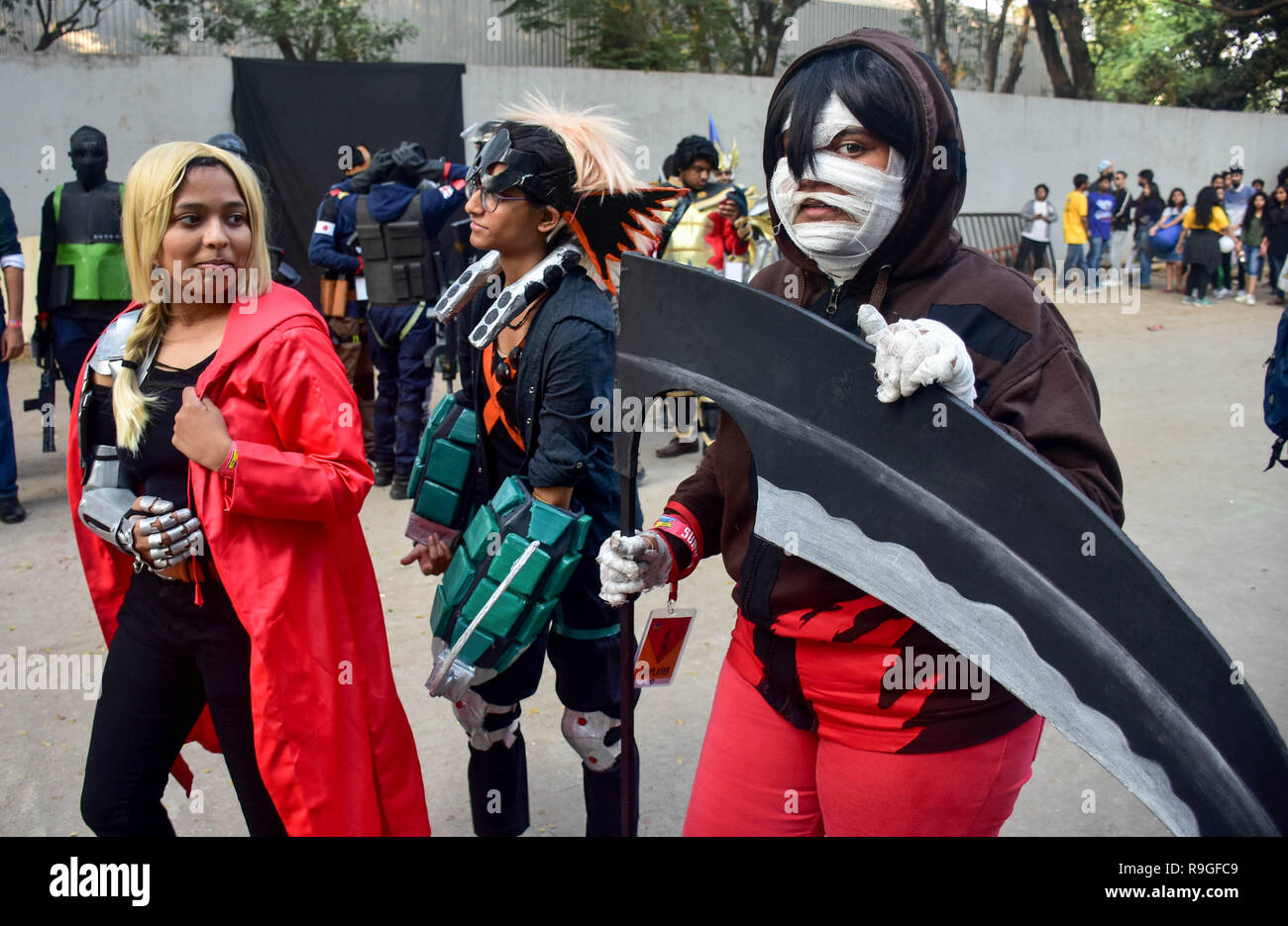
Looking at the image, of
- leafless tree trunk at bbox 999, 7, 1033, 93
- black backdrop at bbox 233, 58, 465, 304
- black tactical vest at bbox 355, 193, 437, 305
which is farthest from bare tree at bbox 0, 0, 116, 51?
leafless tree trunk at bbox 999, 7, 1033, 93

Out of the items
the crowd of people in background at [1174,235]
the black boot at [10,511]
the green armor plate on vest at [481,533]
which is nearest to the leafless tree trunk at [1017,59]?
the crowd of people in background at [1174,235]

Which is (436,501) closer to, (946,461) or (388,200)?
(946,461)

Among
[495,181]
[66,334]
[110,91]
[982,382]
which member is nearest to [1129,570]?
[982,382]

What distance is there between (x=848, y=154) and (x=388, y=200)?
5.06m

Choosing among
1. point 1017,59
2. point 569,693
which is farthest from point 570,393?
point 1017,59

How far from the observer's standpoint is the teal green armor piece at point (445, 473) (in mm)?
2857

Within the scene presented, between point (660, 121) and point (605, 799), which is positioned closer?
point (605, 799)

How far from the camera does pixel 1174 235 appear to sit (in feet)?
58.3

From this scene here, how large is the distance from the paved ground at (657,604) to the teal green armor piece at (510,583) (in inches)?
38.8

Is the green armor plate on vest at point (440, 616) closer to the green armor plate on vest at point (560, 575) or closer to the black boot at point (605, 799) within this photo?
the green armor plate on vest at point (560, 575)

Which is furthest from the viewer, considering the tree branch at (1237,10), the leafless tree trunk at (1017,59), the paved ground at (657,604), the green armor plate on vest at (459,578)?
the leafless tree trunk at (1017,59)

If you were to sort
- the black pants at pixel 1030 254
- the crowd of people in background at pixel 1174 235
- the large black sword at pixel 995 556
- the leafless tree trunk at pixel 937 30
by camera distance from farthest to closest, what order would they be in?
the leafless tree trunk at pixel 937 30 < the black pants at pixel 1030 254 < the crowd of people in background at pixel 1174 235 < the large black sword at pixel 995 556

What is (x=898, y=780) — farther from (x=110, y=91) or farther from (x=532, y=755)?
(x=110, y=91)

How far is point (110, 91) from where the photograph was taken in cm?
1127
